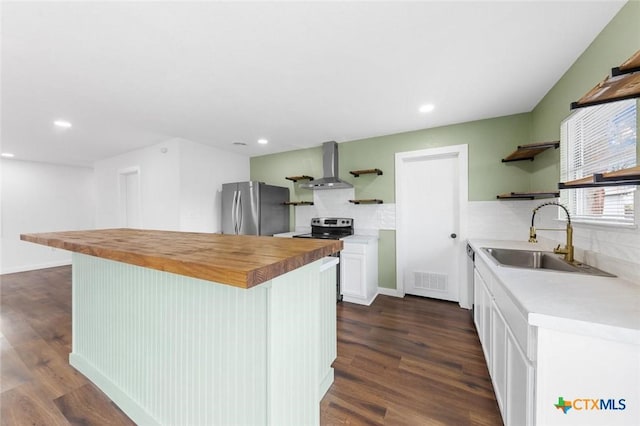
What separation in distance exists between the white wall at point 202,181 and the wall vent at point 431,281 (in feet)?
11.4

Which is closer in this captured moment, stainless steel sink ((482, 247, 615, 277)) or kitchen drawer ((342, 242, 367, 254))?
stainless steel sink ((482, 247, 615, 277))

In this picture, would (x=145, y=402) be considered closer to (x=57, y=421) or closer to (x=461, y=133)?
(x=57, y=421)

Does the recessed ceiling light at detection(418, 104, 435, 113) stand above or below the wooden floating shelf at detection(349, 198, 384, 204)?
above

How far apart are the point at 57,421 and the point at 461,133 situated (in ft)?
14.8

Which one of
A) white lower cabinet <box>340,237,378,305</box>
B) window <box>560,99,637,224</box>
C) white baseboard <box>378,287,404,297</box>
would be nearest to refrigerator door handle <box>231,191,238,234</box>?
white lower cabinet <box>340,237,378,305</box>

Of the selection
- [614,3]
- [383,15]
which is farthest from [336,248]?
[614,3]

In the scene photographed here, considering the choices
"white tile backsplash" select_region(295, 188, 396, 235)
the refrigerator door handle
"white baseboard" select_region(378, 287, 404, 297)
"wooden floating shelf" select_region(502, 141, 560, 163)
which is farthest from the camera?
the refrigerator door handle

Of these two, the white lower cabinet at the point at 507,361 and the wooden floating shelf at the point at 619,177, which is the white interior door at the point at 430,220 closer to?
the white lower cabinet at the point at 507,361

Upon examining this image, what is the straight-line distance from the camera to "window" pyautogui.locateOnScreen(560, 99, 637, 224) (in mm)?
1326

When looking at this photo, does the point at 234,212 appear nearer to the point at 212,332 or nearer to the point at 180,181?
the point at 180,181

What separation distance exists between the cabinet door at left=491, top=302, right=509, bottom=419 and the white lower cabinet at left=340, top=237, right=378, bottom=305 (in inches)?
64.5

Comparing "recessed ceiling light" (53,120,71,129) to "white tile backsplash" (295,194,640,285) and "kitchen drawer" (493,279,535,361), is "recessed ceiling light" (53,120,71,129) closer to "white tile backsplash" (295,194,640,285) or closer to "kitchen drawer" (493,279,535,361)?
"white tile backsplash" (295,194,640,285)

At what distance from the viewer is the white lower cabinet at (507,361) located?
3.20ft

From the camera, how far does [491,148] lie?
295cm
